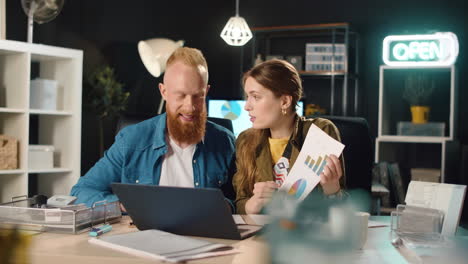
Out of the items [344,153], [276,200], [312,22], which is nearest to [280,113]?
[344,153]

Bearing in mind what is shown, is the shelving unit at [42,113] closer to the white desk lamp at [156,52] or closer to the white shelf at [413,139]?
the white desk lamp at [156,52]

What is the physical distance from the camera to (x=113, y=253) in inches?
48.3

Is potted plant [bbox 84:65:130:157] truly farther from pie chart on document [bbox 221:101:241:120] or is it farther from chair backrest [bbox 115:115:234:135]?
chair backrest [bbox 115:115:234:135]

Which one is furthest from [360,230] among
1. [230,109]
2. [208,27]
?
[208,27]

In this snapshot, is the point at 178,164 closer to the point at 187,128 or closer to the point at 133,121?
the point at 187,128

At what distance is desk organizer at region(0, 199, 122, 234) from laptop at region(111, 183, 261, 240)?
0.15 m

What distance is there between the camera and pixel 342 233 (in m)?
0.52

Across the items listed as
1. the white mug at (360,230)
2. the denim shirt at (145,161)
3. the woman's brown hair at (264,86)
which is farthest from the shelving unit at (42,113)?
the white mug at (360,230)

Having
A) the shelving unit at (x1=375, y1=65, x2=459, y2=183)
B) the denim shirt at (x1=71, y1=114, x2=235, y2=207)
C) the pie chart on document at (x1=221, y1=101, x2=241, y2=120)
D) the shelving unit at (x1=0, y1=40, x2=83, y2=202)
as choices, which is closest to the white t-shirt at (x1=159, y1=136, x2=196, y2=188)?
the denim shirt at (x1=71, y1=114, x2=235, y2=207)

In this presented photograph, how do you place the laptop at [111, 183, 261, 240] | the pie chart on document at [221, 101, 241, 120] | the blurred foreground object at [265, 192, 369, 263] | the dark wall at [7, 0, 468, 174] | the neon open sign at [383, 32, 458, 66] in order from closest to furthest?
the blurred foreground object at [265, 192, 369, 263]
the laptop at [111, 183, 261, 240]
the dark wall at [7, 0, 468, 174]
the neon open sign at [383, 32, 458, 66]
the pie chart on document at [221, 101, 241, 120]

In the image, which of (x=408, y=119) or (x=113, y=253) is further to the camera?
(x=408, y=119)

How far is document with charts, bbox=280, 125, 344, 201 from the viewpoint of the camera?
166 centimetres

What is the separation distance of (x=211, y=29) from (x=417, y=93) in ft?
7.74

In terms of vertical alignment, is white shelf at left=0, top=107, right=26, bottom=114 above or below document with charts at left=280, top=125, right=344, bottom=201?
above
